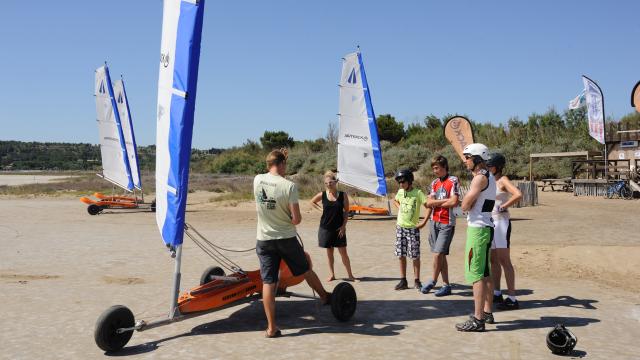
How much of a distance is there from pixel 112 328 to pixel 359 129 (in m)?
12.4

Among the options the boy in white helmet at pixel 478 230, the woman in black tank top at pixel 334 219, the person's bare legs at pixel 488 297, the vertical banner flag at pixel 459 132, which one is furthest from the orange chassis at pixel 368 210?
the boy in white helmet at pixel 478 230

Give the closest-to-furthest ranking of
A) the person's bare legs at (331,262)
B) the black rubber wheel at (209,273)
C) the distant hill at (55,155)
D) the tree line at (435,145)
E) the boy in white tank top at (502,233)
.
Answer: the boy in white tank top at (502,233)
the black rubber wheel at (209,273)
the person's bare legs at (331,262)
the tree line at (435,145)
the distant hill at (55,155)

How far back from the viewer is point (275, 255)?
5.66 meters

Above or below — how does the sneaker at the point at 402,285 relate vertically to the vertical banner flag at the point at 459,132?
below

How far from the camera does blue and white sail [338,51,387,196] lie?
1669cm

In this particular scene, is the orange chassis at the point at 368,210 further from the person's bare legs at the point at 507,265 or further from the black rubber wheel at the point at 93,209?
the person's bare legs at the point at 507,265

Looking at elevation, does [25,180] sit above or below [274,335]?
above

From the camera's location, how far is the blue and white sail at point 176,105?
542cm

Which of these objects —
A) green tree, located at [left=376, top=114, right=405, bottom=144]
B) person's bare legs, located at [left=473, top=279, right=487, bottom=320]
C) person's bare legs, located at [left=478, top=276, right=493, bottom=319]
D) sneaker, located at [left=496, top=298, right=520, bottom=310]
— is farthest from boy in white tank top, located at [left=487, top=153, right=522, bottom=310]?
green tree, located at [left=376, top=114, right=405, bottom=144]

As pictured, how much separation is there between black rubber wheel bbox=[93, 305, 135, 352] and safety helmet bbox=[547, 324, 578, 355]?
3762 millimetres

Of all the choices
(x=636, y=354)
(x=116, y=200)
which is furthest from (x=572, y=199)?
(x=636, y=354)

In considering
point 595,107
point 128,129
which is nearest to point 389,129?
point 595,107

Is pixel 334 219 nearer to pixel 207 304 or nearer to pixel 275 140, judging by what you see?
pixel 207 304

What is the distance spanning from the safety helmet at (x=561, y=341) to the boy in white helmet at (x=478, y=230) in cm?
76
